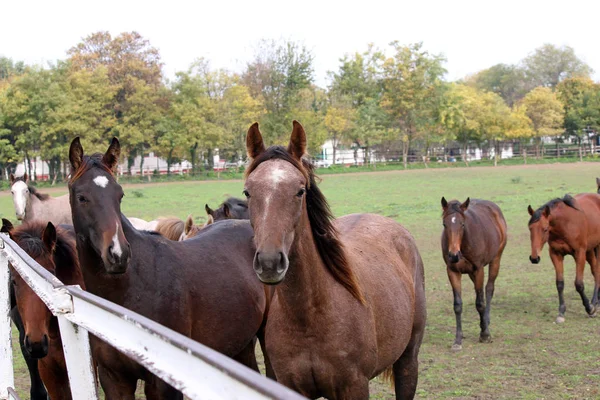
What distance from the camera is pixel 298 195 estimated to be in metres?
3.19

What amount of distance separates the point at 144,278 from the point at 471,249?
5967 millimetres

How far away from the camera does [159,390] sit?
3.99 meters

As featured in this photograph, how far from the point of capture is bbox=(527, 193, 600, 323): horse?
9469mm

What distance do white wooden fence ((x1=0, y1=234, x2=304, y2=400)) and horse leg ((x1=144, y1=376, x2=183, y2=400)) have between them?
4.06 ft

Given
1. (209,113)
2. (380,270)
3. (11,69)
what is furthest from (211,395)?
(11,69)

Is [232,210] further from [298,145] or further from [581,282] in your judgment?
[581,282]

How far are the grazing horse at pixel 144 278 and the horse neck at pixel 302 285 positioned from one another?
106cm

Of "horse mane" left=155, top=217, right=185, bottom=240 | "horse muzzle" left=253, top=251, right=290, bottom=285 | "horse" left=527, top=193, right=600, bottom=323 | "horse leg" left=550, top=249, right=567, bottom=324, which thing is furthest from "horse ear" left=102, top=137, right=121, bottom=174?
"horse" left=527, top=193, right=600, bottom=323

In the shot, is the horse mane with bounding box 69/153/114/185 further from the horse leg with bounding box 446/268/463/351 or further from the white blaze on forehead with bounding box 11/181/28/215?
the white blaze on forehead with bounding box 11/181/28/215

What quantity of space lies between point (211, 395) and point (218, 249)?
378 centimetres

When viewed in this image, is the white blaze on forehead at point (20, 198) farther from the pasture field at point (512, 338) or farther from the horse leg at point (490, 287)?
the horse leg at point (490, 287)

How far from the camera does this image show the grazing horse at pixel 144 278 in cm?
386

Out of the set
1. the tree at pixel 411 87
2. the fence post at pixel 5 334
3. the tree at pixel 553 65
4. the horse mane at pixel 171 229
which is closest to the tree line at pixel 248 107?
the tree at pixel 411 87

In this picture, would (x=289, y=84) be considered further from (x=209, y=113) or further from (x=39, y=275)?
(x=39, y=275)
